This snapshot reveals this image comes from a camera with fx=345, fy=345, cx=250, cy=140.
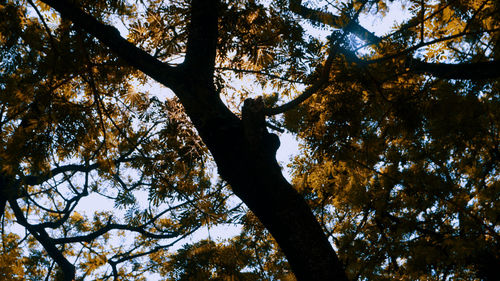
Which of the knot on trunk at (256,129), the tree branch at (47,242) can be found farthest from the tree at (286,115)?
the tree branch at (47,242)

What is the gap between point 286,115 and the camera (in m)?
4.09

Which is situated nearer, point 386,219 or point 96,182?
point 386,219

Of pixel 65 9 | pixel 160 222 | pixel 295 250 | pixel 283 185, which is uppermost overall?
pixel 160 222

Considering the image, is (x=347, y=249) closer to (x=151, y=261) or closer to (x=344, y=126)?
(x=344, y=126)

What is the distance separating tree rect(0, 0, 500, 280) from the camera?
2.31 meters

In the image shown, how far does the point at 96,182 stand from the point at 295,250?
6.33 m

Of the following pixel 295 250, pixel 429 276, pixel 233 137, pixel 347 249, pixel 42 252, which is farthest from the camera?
pixel 42 252

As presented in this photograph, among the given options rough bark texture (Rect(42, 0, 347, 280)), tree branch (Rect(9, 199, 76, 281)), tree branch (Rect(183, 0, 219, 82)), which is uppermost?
tree branch (Rect(9, 199, 76, 281))

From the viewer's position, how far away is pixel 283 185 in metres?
2.14

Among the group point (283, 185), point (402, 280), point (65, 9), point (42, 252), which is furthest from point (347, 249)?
point (42, 252)

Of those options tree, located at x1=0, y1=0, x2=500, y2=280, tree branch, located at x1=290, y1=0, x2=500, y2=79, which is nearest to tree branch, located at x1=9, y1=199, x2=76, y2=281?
tree, located at x1=0, y1=0, x2=500, y2=280

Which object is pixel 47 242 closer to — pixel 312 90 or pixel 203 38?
pixel 203 38

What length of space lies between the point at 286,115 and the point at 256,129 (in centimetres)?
184

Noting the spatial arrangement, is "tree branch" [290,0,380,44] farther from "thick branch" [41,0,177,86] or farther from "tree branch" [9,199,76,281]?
"tree branch" [9,199,76,281]
